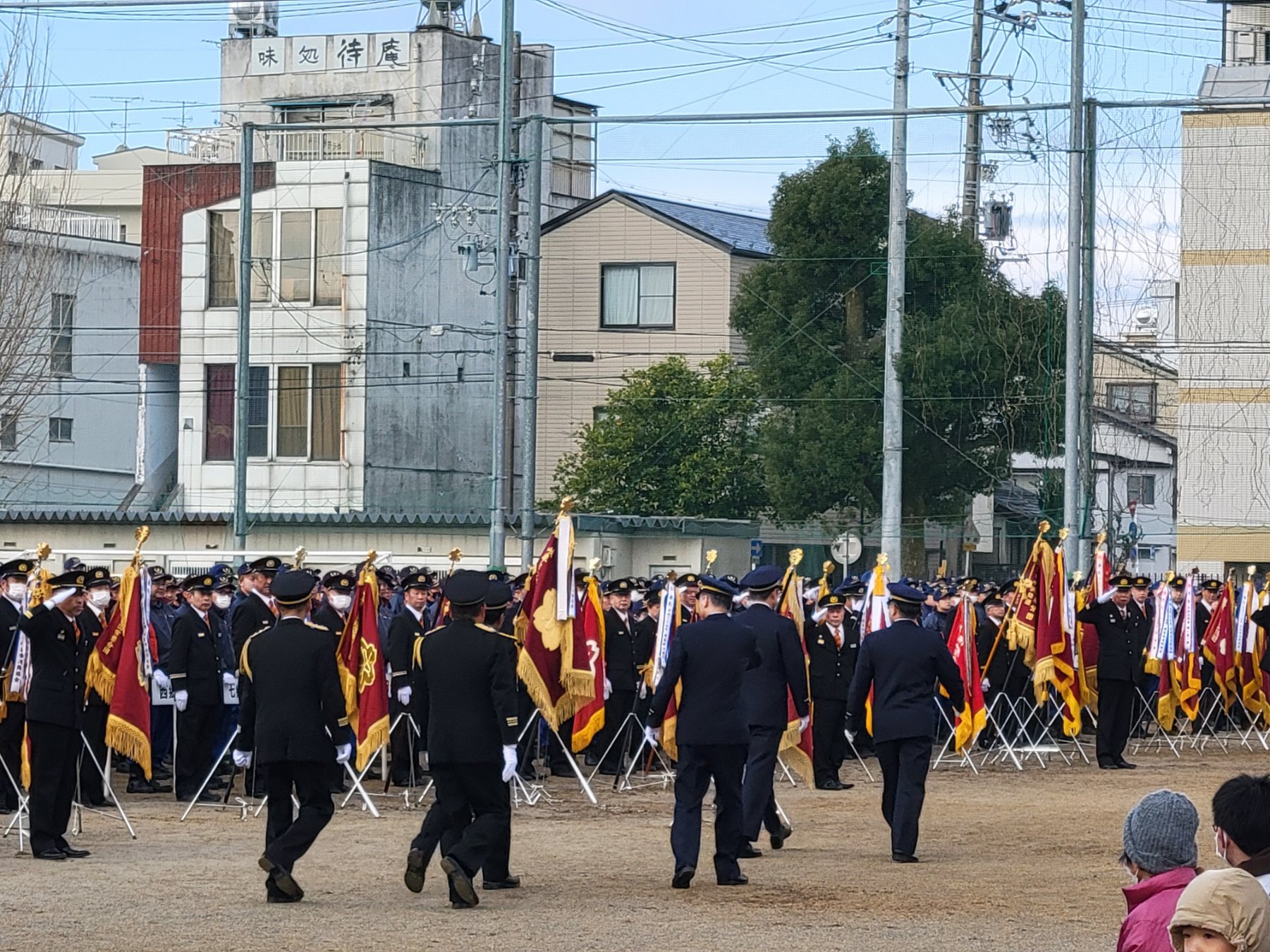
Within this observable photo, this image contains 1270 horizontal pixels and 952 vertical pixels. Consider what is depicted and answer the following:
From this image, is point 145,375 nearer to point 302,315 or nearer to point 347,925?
point 302,315

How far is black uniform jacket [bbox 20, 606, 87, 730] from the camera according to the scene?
522 inches

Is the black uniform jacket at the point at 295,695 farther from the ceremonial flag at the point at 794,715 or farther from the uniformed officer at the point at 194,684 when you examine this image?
the uniformed officer at the point at 194,684

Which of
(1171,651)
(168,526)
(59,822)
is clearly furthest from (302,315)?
(59,822)

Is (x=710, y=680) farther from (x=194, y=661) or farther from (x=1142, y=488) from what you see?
(x=1142, y=488)

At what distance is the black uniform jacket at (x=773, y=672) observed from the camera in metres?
13.3

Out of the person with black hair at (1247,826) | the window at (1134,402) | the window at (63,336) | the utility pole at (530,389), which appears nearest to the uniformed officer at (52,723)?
the person with black hair at (1247,826)

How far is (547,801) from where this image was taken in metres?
17.4

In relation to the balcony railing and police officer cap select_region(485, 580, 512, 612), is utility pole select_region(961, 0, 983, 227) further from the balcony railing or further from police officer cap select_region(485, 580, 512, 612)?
police officer cap select_region(485, 580, 512, 612)

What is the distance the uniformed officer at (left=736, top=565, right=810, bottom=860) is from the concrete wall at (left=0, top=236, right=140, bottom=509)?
37.8 metres

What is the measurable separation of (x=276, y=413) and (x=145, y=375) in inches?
157

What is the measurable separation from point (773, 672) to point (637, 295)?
3656 centimetres

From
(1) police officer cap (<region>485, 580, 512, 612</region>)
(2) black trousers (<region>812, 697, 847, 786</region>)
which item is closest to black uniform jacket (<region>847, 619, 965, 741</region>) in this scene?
(1) police officer cap (<region>485, 580, 512, 612</region>)

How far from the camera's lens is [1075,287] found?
24.6 m

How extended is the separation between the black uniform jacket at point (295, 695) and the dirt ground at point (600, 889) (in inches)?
35.2
